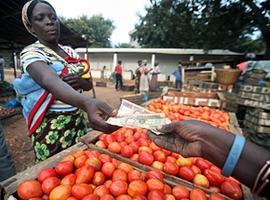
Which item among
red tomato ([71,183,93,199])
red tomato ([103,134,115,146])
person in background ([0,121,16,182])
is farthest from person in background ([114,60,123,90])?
red tomato ([71,183,93,199])

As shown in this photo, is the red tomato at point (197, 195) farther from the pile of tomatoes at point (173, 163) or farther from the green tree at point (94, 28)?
the green tree at point (94, 28)

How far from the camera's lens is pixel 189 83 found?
284 inches

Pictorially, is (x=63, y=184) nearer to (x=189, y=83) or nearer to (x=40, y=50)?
(x=40, y=50)

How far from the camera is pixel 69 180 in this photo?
140cm

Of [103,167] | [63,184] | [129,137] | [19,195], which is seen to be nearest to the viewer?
[19,195]

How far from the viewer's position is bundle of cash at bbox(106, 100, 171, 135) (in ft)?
3.89

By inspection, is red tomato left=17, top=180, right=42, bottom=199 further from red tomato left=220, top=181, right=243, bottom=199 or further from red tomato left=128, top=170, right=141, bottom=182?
red tomato left=220, top=181, right=243, bottom=199

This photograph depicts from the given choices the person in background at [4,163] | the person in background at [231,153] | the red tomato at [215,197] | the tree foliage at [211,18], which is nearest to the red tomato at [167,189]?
the red tomato at [215,197]

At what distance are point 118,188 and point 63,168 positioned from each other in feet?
1.40

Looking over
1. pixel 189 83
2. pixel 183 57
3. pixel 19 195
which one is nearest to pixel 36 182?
pixel 19 195

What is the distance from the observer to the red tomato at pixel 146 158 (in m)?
1.72

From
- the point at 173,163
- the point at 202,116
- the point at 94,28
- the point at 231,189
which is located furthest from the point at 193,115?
the point at 94,28

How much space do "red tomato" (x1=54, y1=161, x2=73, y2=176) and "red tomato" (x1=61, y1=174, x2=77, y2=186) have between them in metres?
0.05

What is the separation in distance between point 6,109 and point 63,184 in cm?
693
